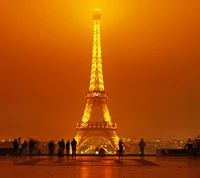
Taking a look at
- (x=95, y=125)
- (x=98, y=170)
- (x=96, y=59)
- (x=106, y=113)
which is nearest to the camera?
(x=98, y=170)

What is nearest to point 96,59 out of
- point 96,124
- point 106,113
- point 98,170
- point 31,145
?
point 106,113

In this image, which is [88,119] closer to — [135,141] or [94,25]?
[94,25]

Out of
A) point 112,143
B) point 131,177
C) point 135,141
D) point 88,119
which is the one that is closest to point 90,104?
point 88,119

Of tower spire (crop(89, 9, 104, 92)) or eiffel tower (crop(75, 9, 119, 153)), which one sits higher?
tower spire (crop(89, 9, 104, 92))

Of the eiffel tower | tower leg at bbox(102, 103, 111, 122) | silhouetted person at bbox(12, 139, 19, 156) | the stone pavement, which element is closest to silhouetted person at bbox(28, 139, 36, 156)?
silhouetted person at bbox(12, 139, 19, 156)

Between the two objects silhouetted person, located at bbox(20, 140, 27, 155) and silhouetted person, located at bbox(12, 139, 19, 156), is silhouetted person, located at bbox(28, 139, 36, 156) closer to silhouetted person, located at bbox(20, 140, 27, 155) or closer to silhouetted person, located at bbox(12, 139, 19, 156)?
silhouetted person, located at bbox(20, 140, 27, 155)

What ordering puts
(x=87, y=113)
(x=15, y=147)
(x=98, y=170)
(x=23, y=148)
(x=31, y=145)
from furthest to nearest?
(x=87, y=113) → (x=23, y=148) → (x=31, y=145) → (x=15, y=147) → (x=98, y=170)

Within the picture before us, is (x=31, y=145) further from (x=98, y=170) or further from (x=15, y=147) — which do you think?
(x=98, y=170)

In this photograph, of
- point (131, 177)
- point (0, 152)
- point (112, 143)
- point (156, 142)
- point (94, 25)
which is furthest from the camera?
point (156, 142)

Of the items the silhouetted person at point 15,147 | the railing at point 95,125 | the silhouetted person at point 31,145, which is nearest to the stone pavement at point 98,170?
the silhouetted person at point 15,147
